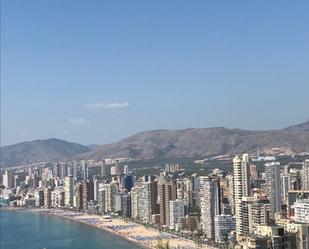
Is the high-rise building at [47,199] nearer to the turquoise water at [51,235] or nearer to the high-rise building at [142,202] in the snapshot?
the turquoise water at [51,235]

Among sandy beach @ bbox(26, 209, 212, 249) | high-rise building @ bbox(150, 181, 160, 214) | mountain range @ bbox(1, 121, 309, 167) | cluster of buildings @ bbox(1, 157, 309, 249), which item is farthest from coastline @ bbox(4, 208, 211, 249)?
mountain range @ bbox(1, 121, 309, 167)

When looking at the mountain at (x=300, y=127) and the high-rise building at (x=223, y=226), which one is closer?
the high-rise building at (x=223, y=226)

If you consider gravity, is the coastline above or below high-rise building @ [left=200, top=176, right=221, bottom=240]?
below

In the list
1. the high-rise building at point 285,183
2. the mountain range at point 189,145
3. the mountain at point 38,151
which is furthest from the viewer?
the mountain at point 38,151

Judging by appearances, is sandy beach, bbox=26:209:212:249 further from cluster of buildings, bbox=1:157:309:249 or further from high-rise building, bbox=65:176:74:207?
high-rise building, bbox=65:176:74:207

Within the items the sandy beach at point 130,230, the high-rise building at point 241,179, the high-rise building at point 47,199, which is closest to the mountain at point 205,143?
the high-rise building at point 47,199

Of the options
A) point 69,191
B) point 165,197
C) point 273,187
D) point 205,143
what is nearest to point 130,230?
point 165,197

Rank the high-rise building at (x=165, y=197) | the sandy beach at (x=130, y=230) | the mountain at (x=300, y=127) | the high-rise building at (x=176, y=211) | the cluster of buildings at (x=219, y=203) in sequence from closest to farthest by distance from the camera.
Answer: the cluster of buildings at (x=219, y=203) → the sandy beach at (x=130, y=230) → the high-rise building at (x=176, y=211) → the high-rise building at (x=165, y=197) → the mountain at (x=300, y=127)
